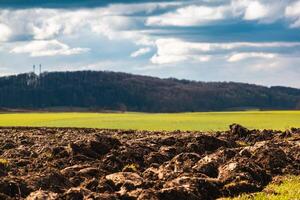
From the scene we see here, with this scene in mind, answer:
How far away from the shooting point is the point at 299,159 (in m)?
28.3

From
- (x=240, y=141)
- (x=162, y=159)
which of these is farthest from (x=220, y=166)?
(x=240, y=141)

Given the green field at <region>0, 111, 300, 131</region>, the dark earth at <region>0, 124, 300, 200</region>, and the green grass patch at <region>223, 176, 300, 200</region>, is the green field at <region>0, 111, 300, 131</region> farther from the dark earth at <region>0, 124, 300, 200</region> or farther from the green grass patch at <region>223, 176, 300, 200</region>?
the green grass patch at <region>223, 176, 300, 200</region>

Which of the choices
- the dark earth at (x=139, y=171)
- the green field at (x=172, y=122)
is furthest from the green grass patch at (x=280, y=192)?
the green field at (x=172, y=122)

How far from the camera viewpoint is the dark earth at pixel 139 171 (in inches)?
740

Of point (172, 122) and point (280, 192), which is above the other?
point (172, 122)

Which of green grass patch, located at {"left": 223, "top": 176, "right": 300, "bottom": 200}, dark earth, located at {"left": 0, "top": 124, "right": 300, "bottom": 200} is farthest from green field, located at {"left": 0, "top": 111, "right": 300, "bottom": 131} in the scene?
green grass patch, located at {"left": 223, "top": 176, "right": 300, "bottom": 200}

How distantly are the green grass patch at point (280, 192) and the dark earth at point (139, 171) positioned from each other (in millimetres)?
512

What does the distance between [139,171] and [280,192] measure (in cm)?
640

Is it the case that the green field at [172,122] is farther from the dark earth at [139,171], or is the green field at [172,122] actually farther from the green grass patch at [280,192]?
the green grass patch at [280,192]

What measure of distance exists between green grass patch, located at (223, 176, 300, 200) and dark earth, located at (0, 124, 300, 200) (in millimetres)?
512

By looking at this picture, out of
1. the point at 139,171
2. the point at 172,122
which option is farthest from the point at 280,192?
the point at 172,122

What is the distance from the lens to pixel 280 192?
20531 millimetres

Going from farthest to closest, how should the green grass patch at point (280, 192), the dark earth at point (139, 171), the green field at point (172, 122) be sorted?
the green field at point (172, 122) → the green grass patch at point (280, 192) → the dark earth at point (139, 171)

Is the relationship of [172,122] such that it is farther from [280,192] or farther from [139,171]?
[280,192]
